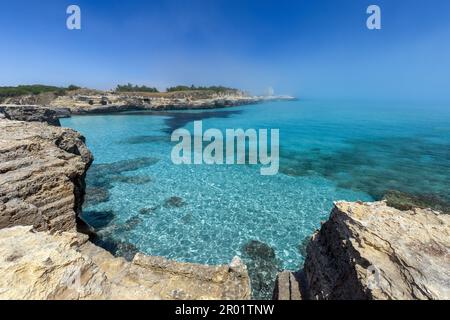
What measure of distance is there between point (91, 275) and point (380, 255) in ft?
12.6

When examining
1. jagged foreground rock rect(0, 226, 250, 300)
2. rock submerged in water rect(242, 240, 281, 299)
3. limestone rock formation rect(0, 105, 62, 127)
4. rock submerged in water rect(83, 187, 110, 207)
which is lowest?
rock submerged in water rect(242, 240, 281, 299)

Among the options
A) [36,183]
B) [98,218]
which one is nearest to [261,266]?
[36,183]

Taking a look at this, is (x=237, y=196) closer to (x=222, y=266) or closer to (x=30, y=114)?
(x=222, y=266)

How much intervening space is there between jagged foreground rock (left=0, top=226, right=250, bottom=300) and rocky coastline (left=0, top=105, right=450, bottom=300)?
1 cm

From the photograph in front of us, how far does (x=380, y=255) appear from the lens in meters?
3.13

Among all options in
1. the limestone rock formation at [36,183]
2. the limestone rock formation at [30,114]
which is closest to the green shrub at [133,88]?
the limestone rock formation at [30,114]

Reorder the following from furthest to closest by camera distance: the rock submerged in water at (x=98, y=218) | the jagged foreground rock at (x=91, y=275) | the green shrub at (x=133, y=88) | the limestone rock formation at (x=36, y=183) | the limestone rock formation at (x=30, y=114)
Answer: the green shrub at (x=133, y=88) < the limestone rock formation at (x=30, y=114) < the rock submerged in water at (x=98, y=218) < the limestone rock formation at (x=36, y=183) < the jagged foreground rock at (x=91, y=275)

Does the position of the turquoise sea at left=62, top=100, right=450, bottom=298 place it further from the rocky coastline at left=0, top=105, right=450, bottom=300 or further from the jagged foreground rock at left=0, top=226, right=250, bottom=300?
the jagged foreground rock at left=0, top=226, right=250, bottom=300

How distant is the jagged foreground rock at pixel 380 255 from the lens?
8.91 ft

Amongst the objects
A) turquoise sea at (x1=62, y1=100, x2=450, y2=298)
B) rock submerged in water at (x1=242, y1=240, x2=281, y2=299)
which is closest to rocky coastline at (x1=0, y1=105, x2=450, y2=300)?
rock submerged in water at (x1=242, y1=240, x2=281, y2=299)

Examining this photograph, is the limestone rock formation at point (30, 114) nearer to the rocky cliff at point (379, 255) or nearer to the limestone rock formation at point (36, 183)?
the limestone rock formation at point (36, 183)

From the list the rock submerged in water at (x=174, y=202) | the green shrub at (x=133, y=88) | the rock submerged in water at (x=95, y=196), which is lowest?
the rock submerged in water at (x=174, y=202)

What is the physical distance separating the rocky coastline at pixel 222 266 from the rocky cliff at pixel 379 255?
12mm

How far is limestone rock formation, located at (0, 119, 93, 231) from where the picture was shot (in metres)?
4.53
